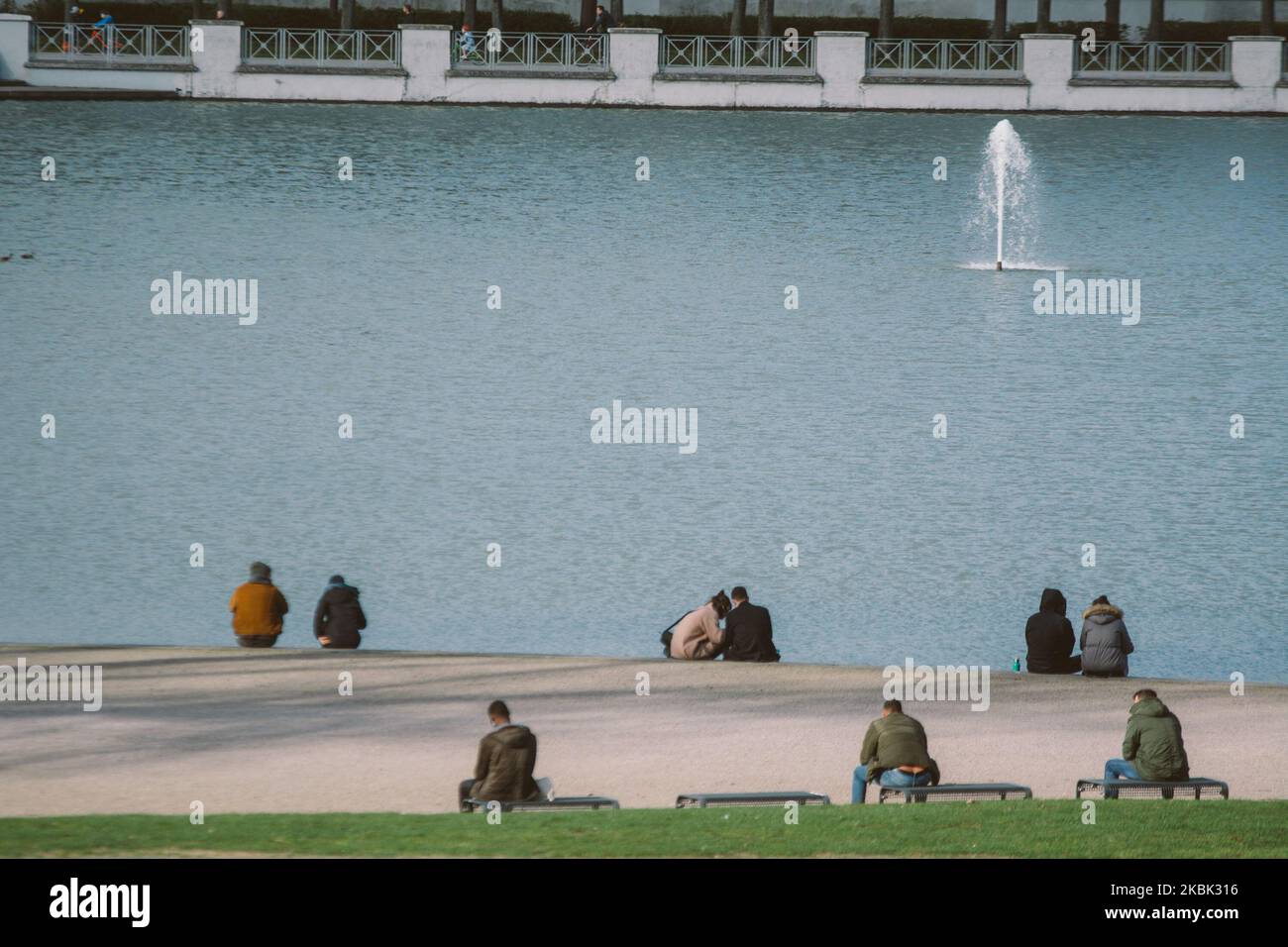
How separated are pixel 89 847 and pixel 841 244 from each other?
86.7 feet

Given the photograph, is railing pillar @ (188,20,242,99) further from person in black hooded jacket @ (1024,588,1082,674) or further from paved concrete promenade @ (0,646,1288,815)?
person in black hooded jacket @ (1024,588,1082,674)

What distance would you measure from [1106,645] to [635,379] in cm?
1292

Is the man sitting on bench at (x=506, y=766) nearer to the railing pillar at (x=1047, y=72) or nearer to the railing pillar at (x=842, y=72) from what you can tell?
the railing pillar at (x=842, y=72)

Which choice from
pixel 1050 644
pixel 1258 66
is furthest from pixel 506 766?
pixel 1258 66

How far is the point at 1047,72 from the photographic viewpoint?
44.6 m

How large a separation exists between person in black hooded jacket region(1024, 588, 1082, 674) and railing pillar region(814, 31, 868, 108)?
2829cm

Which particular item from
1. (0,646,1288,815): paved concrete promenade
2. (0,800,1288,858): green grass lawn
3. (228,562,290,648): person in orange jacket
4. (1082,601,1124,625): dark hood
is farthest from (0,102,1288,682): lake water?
(0,800,1288,858): green grass lawn

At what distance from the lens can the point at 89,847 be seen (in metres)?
10.7

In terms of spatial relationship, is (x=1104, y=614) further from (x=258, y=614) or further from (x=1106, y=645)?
(x=258, y=614)

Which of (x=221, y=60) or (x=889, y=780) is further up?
(x=221, y=60)

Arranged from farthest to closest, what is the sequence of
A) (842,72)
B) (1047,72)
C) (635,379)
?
(1047,72), (842,72), (635,379)

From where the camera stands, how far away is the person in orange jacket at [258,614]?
18125 mm

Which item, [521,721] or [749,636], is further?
Answer: [749,636]

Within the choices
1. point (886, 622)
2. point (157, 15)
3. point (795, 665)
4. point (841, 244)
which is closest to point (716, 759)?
point (795, 665)
